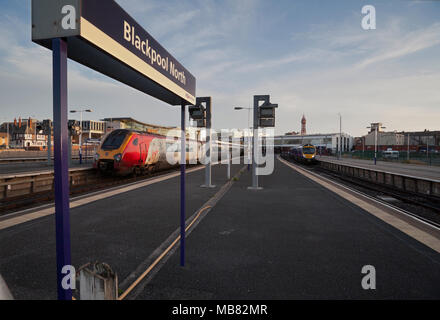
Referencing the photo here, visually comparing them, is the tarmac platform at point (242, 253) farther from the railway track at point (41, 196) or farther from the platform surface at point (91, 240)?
the railway track at point (41, 196)

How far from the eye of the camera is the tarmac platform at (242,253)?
2953mm

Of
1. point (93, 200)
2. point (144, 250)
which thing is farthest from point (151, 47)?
point (93, 200)

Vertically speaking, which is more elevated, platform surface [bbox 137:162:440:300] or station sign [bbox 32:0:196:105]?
station sign [bbox 32:0:196:105]

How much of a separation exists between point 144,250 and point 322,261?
3.07m

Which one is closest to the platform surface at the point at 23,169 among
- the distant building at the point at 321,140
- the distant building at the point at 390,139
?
the distant building at the point at 321,140

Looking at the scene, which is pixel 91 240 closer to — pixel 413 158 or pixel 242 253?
pixel 242 253

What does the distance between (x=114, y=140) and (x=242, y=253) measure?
11460 millimetres

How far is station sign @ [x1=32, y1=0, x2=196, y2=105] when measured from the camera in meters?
1.69

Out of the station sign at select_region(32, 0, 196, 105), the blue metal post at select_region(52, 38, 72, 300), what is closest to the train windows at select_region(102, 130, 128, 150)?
the station sign at select_region(32, 0, 196, 105)

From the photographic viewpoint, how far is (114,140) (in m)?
13.0

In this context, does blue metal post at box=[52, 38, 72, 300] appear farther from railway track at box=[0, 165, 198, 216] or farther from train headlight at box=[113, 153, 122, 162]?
train headlight at box=[113, 153, 122, 162]

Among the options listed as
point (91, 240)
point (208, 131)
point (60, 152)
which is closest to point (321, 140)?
point (208, 131)

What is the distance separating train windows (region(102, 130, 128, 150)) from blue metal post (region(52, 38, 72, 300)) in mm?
11778
